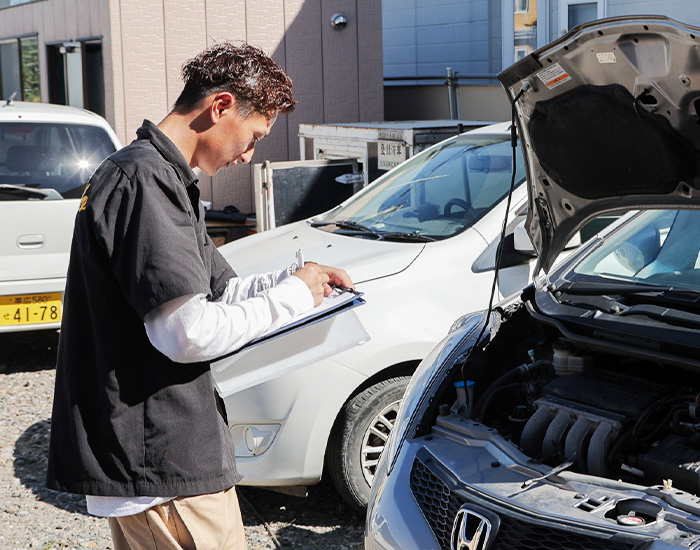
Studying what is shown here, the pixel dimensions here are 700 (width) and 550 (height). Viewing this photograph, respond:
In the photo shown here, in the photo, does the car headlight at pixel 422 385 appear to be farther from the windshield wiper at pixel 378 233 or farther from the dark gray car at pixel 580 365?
the windshield wiper at pixel 378 233

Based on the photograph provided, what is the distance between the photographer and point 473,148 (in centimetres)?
515

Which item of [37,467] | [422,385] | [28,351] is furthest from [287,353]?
[28,351]

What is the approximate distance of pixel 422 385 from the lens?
10.1 ft

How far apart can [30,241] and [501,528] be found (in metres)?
4.86

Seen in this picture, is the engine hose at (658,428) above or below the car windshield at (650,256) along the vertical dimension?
below

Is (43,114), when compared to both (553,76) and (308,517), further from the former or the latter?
(553,76)

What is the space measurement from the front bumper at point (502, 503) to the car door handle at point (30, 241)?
4.25 metres

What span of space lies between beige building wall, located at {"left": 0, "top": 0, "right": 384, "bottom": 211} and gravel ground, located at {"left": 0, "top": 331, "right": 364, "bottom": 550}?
5070 mm

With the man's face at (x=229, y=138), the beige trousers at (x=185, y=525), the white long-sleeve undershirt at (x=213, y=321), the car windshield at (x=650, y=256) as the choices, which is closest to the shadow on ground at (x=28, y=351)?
the car windshield at (x=650, y=256)

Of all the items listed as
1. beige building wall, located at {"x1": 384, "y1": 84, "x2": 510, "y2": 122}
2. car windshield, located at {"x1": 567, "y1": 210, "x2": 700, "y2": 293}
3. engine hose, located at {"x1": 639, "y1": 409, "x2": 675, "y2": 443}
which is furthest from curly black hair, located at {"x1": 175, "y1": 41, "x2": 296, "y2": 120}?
beige building wall, located at {"x1": 384, "y1": 84, "x2": 510, "y2": 122}

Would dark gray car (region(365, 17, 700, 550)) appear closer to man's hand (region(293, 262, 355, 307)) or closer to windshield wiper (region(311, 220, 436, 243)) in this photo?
man's hand (region(293, 262, 355, 307))

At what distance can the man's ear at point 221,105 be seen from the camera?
85.2 inches

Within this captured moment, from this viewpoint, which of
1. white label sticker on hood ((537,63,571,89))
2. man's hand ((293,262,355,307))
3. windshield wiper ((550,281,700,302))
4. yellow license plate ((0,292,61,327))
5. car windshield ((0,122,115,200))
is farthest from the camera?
car windshield ((0,122,115,200))

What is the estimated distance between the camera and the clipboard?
2246 mm
